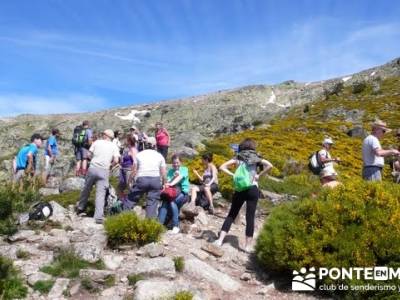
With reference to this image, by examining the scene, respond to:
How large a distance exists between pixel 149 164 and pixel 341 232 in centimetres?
427

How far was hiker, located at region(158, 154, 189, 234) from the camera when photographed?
10.8m

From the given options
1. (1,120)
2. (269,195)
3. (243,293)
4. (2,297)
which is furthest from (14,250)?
(1,120)

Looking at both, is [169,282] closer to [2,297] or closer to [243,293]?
[243,293]

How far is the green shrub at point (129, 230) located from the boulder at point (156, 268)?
80 centimetres

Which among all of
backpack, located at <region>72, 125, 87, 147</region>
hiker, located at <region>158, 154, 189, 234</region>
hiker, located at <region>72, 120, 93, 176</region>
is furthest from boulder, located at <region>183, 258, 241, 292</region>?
backpack, located at <region>72, 125, 87, 147</region>

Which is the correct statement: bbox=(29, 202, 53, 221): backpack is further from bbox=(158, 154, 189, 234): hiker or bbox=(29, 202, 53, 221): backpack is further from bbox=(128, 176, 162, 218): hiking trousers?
bbox=(158, 154, 189, 234): hiker

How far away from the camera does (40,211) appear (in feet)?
35.2

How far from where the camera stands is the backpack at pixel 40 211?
10.6 metres

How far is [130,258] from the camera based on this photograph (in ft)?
27.8

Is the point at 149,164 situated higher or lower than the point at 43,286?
higher

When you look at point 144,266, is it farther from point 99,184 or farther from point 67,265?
point 99,184

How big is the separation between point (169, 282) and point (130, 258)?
1.33 metres

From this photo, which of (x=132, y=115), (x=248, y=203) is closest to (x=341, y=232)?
(x=248, y=203)

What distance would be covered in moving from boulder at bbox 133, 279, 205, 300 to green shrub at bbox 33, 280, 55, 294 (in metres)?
1.27
